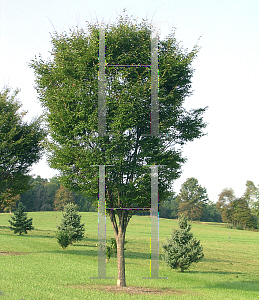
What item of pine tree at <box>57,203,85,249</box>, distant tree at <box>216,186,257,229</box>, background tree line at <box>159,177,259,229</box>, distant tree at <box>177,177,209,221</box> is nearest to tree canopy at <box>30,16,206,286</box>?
pine tree at <box>57,203,85,249</box>

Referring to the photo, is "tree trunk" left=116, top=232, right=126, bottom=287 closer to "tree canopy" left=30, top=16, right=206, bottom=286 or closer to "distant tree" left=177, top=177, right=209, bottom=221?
"tree canopy" left=30, top=16, right=206, bottom=286

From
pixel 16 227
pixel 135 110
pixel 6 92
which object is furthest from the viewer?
pixel 16 227

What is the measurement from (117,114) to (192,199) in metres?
106

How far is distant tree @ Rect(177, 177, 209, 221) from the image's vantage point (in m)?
111

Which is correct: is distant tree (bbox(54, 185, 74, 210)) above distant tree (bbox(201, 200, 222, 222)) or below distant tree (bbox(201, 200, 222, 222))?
above

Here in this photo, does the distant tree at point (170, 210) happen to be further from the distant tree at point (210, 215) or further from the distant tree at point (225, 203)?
the distant tree at point (225, 203)

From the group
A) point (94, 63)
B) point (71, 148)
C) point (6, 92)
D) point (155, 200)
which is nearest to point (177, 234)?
point (155, 200)

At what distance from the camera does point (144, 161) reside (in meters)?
11.0

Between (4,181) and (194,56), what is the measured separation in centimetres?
1394

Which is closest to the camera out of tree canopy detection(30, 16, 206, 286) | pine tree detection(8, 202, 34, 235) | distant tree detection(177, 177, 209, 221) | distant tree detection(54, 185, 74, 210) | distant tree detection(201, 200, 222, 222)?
tree canopy detection(30, 16, 206, 286)

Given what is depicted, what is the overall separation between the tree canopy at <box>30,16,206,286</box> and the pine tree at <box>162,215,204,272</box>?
7814 mm

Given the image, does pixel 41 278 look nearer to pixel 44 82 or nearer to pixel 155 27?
pixel 44 82

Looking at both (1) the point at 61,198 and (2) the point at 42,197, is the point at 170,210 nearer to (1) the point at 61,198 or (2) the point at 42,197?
(1) the point at 61,198

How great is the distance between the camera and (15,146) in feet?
62.8
